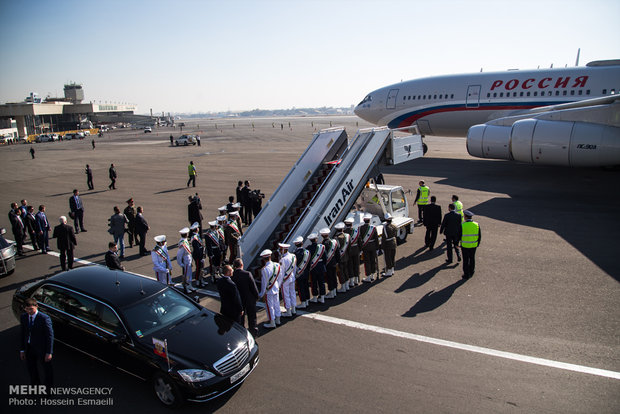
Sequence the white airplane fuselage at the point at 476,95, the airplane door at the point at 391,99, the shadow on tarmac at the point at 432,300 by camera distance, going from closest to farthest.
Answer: the shadow on tarmac at the point at 432,300
the white airplane fuselage at the point at 476,95
the airplane door at the point at 391,99

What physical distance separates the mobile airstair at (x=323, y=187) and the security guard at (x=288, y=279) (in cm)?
179

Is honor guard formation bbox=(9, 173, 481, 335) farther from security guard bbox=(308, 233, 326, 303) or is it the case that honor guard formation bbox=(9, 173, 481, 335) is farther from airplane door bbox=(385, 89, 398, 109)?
airplane door bbox=(385, 89, 398, 109)

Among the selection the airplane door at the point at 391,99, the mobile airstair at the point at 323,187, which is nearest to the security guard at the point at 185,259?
the mobile airstair at the point at 323,187

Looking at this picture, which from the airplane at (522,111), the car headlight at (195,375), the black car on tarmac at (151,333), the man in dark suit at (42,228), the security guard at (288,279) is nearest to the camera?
the car headlight at (195,375)

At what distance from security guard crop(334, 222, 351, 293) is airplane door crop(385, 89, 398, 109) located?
22.5 m

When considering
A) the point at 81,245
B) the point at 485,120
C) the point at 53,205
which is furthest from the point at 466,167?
the point at 53,205

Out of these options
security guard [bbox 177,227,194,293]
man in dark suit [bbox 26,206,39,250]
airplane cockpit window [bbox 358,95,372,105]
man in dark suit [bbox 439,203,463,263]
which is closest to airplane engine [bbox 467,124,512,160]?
airplane cockpit window [bbox 358,95,372,105]

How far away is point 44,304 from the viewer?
24.7 ft

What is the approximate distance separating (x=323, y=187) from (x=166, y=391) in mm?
6377

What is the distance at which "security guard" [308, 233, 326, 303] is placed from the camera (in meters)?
8.98

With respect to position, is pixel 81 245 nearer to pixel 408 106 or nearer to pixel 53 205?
pixel 53 205

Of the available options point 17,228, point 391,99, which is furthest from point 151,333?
point 391,99

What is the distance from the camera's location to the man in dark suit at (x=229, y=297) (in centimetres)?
745

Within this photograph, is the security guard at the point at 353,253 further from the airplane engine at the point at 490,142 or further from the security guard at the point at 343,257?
the airplane engine at the point at 490,142
